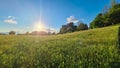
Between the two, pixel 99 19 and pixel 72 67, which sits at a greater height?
pixel 99 19

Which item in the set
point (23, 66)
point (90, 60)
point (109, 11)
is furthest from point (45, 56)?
point (109, 11)

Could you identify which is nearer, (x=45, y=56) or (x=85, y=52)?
(x=45, y=56)

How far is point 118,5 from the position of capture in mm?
78500

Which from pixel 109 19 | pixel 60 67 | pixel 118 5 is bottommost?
pixel 60 67

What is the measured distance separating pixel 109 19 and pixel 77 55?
6276cm

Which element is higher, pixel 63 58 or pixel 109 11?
pixel 109 11

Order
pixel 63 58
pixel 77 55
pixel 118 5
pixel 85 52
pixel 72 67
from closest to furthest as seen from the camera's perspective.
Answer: pixel 72 67, pixel 63 58, pixel 77 55, pixel 85 52, pixel 118 5

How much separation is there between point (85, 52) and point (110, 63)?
2660 mm

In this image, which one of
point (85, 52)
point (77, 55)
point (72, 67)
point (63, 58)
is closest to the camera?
point (72, 67)

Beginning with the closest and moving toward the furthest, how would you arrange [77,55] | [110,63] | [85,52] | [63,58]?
[110,63]
[63,58]
[77,55]
[85,52]

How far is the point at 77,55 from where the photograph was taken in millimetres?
11680

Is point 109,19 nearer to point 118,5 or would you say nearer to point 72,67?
point 118,5

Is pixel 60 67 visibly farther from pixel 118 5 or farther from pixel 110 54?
pixel 118 5

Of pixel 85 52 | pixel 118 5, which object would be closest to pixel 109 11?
pixel 118 5
